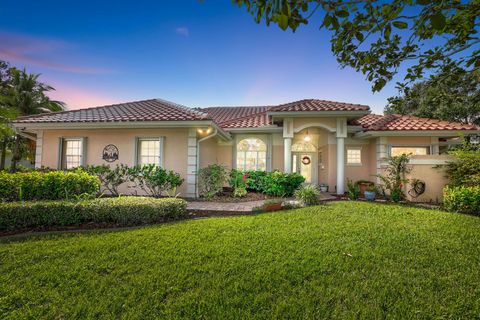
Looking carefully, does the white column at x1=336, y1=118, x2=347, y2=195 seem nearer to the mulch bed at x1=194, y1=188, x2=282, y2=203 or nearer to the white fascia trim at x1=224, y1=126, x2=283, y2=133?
the white fascia trim at x1=224, y1=126, x2=283, y2=133

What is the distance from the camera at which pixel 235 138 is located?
12352 mm

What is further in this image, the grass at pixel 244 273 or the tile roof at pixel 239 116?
the tile roof at pixel 239 116

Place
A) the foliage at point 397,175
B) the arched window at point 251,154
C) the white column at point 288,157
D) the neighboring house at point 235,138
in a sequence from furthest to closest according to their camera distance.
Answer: the arched window at point 251,154 → the white column at point 288,157 → the neighboring house at point 235,138 → the foliage at point 397,175

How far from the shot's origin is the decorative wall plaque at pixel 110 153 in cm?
987

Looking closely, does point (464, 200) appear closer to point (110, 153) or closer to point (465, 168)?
point (465, 168)

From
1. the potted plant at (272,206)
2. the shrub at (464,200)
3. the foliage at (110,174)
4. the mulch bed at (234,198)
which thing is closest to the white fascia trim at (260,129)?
the mulch bed at (234,198)

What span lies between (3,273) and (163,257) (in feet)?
6.98

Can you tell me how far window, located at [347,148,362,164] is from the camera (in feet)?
39.2

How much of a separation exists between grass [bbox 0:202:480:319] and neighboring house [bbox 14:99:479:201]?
5018 mm

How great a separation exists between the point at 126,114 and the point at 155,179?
3971 millimetres

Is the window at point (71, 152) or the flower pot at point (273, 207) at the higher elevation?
the window at point (71, 152)

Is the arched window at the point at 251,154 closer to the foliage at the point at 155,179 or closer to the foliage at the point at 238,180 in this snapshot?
the foliage at the point at 238,180

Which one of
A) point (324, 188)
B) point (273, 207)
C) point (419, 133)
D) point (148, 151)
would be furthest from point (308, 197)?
point (148, 151)

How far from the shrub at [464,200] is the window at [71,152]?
1526 cm
